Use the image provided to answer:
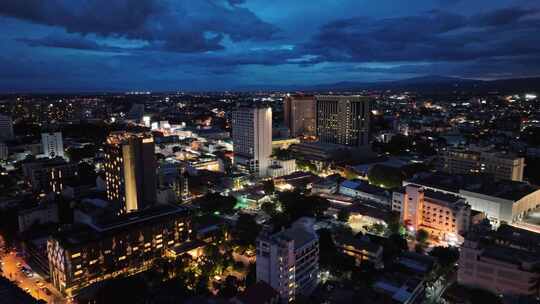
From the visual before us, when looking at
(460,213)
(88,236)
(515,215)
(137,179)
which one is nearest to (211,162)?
(137,179)

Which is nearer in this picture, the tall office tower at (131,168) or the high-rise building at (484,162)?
the tall office tower at (131,168)

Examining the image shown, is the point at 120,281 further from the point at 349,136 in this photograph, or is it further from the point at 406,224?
the point at 349,136

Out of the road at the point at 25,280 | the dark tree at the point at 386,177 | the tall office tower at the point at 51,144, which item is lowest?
the road at the point at 25,280

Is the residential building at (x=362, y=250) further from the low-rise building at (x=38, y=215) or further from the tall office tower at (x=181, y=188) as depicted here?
the low-rise building at (x=38, y=215)

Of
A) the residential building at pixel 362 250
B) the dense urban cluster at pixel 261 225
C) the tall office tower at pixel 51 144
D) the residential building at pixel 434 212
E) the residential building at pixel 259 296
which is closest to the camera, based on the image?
the residential building at pixel 259 296

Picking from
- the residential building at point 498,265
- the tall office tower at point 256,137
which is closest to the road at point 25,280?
the residential building at point 498,265

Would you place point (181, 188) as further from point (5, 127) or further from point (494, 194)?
point (5, 127)
